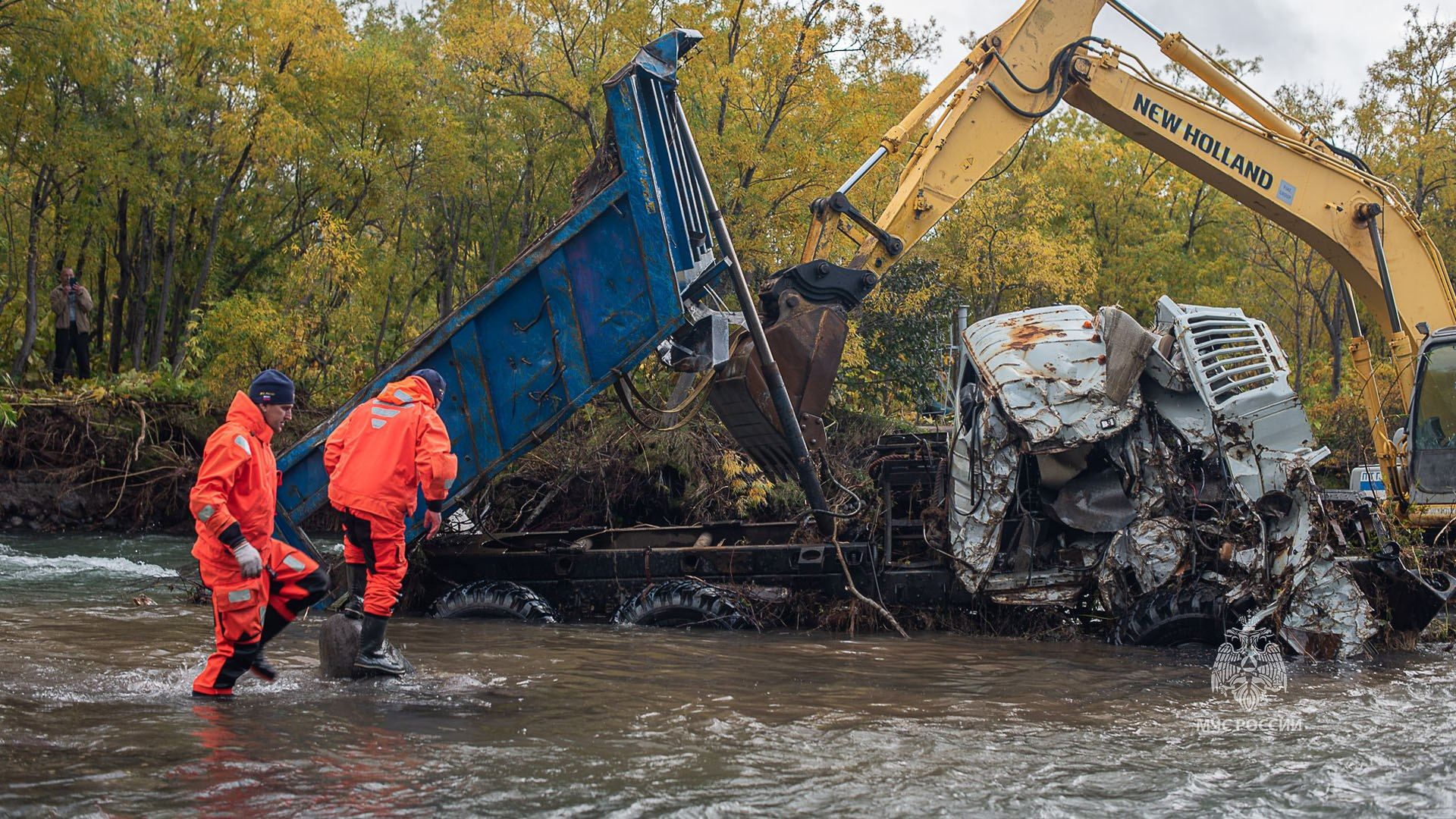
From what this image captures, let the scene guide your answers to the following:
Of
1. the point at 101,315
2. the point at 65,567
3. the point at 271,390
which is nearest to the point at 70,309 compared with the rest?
the point at 101,315

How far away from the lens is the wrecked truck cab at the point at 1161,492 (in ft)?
24.6

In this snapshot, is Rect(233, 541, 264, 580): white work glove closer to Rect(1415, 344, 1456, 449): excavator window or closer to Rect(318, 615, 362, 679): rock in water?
Rect(318, 615, 362, 679): rock in water

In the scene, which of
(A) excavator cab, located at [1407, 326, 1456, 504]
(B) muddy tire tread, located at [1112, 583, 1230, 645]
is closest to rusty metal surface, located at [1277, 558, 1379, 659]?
(B) muddy tire tread, located at [1112, 583, 1230, 645]

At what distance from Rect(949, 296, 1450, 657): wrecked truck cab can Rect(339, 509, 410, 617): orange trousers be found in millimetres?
3719

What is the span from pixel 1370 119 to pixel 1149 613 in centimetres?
2344

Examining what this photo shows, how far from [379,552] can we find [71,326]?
15.1 m

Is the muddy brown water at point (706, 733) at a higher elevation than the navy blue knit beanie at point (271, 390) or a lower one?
lower

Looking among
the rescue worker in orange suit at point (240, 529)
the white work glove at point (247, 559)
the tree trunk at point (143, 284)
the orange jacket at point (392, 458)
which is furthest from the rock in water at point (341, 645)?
the tree trunk at point (143, 284)

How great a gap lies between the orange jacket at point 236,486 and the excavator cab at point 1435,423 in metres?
8.36

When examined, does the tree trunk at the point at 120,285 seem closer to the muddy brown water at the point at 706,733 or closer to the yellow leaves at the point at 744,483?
the yellow leaves at the point at 744,483

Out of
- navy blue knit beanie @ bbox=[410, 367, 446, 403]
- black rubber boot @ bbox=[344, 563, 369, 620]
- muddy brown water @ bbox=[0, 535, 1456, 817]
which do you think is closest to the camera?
muddy brown water @ bbox=[0, 535, 1456, 817]

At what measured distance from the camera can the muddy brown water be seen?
4.05 meters

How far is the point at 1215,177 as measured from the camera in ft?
33.2

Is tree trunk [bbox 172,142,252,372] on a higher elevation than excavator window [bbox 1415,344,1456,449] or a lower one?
higher
